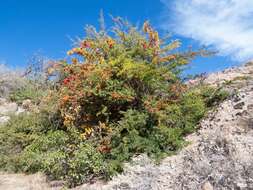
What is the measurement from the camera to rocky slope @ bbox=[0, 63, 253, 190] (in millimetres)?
5613

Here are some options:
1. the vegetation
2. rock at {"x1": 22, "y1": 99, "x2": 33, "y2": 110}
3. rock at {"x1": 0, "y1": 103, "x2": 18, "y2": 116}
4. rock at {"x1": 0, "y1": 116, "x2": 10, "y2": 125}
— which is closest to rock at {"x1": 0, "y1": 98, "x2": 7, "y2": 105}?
rock at {"x1": 0, "y1": 103, "x2": 18, "y2": 116}

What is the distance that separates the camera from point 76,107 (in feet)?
28.3

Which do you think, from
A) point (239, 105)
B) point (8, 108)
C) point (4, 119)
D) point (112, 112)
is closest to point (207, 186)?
point (239, 105)

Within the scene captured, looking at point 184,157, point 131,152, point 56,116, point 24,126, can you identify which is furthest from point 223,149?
point 24,126

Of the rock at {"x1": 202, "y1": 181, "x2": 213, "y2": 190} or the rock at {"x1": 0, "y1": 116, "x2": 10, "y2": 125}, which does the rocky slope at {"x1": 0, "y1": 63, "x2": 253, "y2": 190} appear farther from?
the rock at {"x1": 0, "y1": 116, "x2": 10, "y2": 125}

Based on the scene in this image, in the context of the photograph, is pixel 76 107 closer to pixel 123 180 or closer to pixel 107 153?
pixel 107 153

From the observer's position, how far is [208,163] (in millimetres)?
5980

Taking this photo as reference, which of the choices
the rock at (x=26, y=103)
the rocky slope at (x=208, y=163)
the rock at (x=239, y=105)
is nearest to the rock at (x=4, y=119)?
the rock at (x=26, y=103)

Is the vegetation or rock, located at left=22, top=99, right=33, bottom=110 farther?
rock, located at left=22, top=99, right=33, bottom=110

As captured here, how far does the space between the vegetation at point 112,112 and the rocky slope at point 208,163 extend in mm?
312

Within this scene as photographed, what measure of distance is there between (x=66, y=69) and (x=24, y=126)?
6.01ft

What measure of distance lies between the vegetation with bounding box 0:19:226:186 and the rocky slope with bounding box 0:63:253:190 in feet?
1.02

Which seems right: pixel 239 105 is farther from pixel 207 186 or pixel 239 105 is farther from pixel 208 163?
pixel 207 186

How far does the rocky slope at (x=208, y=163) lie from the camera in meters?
5.61
